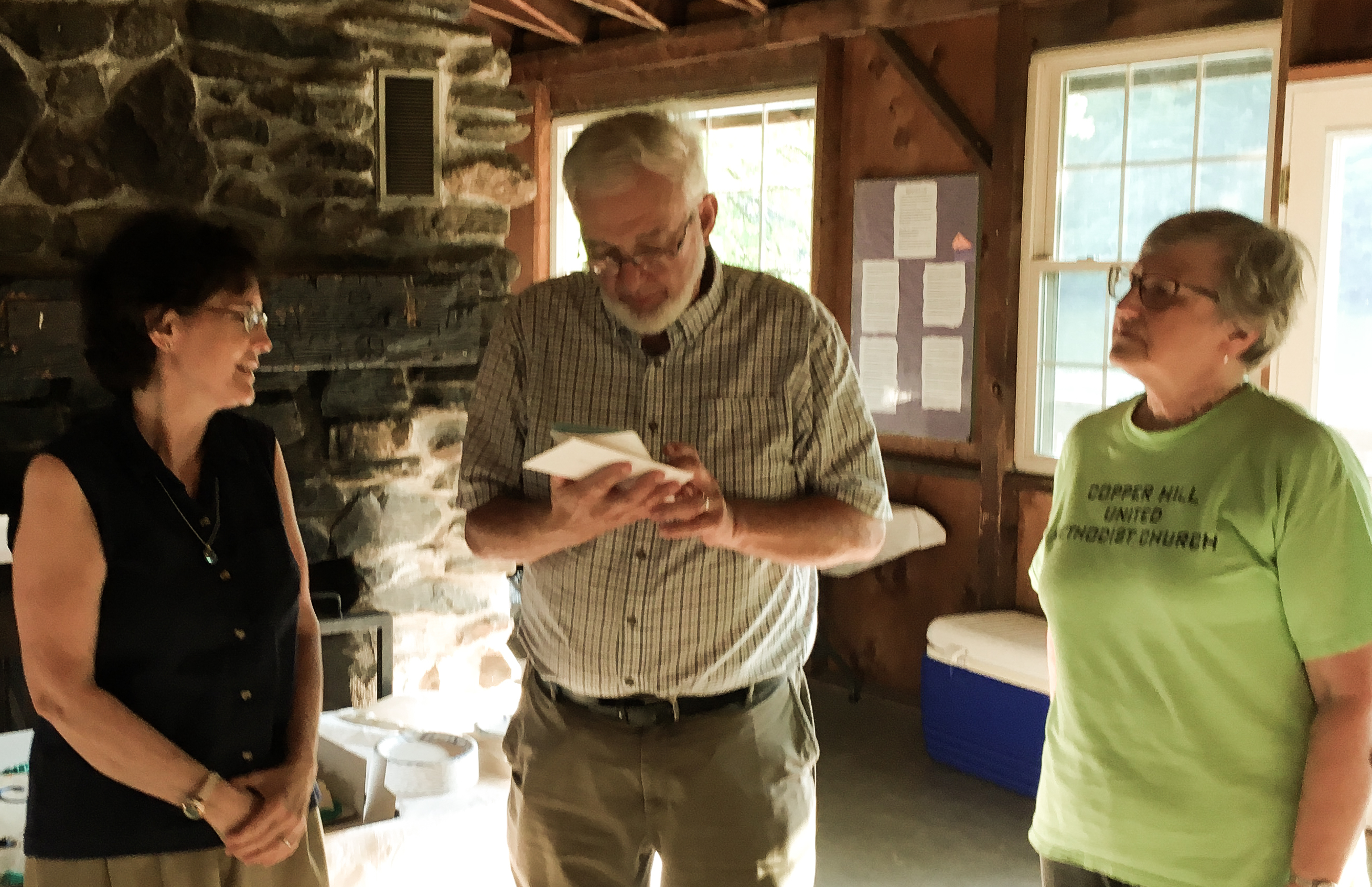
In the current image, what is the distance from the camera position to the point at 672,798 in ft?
5.29

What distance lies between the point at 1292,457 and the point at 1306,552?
112 millimetres

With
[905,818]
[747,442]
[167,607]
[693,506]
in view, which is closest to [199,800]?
[167,607]

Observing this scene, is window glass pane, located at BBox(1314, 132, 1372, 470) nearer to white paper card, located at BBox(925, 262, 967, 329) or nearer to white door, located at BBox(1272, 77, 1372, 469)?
white door, located at BBox(1272, 77, 1372, 469)

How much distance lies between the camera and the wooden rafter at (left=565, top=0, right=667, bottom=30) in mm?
5281

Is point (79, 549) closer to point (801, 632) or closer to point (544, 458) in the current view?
point (544, 458)

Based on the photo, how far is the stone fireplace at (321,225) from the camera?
265cm

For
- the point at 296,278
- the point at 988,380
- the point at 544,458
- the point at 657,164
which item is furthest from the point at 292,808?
the point at 988,380

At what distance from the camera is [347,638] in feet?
9.94

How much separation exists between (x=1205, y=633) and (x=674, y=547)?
2.19 ft

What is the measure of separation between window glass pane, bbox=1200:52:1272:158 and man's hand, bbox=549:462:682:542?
3264 mm

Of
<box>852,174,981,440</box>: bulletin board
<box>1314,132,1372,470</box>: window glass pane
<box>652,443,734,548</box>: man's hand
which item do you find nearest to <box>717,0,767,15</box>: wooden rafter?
<box>852,174,981,440</box>: bulletin board

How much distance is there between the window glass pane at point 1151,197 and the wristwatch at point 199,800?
3565 mm

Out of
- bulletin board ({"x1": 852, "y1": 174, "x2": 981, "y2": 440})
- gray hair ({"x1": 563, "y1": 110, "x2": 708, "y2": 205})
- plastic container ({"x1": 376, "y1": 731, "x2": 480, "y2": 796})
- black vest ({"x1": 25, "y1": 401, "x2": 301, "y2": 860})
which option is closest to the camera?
black vest ({"x1": 25, "y1": 401, "x2": 301, "y2": 860})

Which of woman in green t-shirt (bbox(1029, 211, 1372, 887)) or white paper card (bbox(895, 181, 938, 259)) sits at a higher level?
white paper card (bbox(895, 181, 938, 259))
